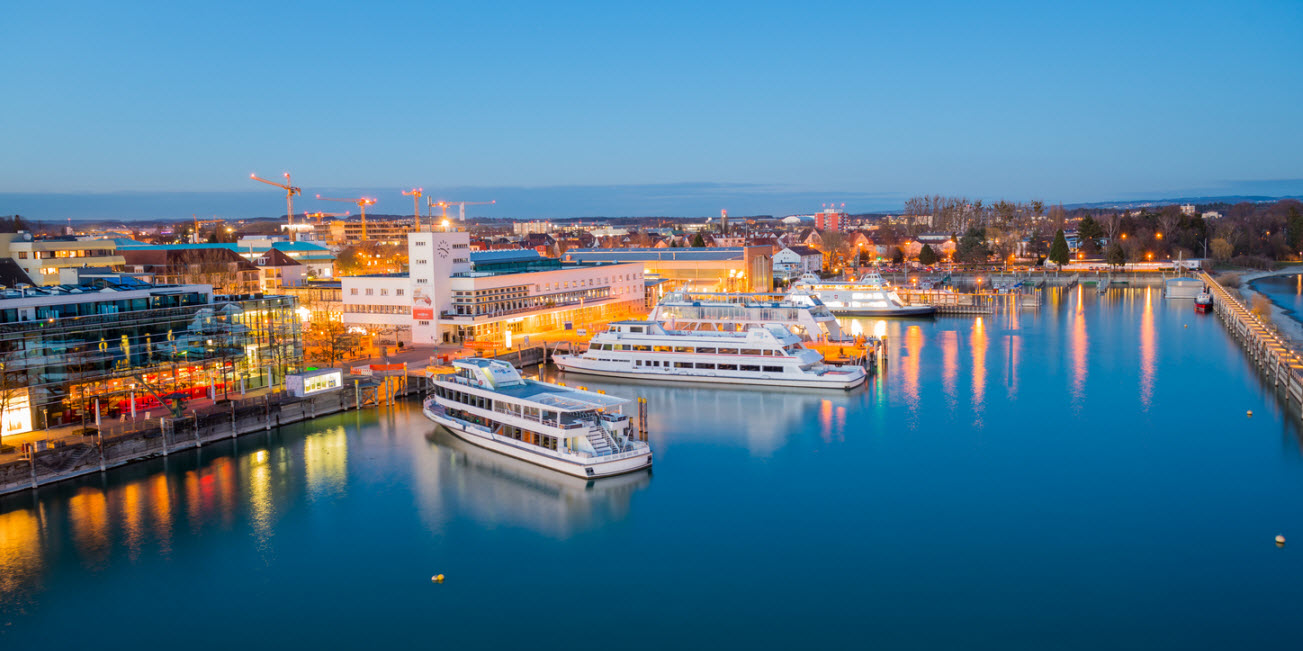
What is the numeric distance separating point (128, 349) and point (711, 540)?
13720mm

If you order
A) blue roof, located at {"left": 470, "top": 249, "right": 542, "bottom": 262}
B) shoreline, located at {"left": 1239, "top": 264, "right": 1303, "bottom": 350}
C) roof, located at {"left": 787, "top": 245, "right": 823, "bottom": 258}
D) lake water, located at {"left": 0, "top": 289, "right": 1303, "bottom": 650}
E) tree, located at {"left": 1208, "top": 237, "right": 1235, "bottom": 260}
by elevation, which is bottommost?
lake water, located at {"left": 0, "top": 289, "right": 1303, "bottom": 650}

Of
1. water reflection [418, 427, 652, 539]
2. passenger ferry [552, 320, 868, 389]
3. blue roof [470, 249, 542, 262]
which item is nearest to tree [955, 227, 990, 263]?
blue roof [470, 249, 542, 262]

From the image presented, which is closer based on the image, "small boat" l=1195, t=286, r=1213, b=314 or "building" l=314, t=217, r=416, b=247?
"small boat" l=1195, t=286, r=1213, b=314

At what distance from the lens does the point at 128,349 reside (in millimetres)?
18906

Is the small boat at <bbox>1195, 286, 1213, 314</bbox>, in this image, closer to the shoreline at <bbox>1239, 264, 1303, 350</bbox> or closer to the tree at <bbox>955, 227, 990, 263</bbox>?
the shoreline at <bbox>1239, 264, 1303, 350</bbox>

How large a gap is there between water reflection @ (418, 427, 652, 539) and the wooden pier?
56.4 ft

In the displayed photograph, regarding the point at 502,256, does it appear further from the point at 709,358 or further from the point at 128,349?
the point at 128,349

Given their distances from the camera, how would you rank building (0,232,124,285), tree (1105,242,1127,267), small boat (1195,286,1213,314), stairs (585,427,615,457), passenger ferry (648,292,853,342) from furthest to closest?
tree (1105,242,1127,267) → small boat (1195,286,1213,314) → building (0,232,124,285) → passenger ferry (648,292,853,342) → stairs (585,427,615,457)

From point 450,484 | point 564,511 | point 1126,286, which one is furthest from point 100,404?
point 1126,286

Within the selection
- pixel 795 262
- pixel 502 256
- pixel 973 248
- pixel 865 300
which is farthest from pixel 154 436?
pixel 973 248

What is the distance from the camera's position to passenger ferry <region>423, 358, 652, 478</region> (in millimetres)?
16297

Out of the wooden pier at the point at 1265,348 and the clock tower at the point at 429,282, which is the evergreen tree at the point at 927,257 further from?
the clock tower at the point at 429,282

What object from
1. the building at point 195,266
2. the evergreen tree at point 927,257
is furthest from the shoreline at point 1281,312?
the building at point 195,266

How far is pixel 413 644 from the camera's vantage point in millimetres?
10398
